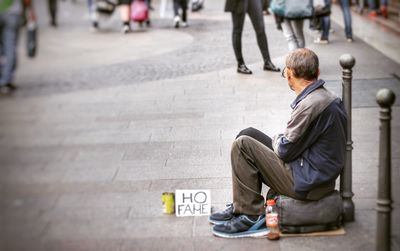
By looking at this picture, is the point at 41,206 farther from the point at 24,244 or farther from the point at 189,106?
the point at 189,106

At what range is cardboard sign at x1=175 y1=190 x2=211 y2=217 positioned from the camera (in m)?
3.64

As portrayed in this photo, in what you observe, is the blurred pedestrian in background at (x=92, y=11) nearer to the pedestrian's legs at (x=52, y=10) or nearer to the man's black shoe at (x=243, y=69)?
the pedestrian's legs at (x=52, y=10)

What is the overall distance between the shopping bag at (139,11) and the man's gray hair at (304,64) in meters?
1.24

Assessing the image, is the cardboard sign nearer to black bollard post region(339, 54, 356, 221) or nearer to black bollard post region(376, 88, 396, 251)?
black bollard post region(339, 54, 356, 221)

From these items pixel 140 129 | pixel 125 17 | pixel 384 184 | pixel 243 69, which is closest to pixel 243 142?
pixel 384 184

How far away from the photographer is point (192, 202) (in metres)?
3.68

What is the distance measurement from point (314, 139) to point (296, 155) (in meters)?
Answer: 0.13

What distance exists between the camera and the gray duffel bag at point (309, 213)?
3.39 m

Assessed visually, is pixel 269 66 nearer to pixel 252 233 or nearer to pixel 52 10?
pixel 252 233

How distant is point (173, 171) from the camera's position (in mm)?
4277

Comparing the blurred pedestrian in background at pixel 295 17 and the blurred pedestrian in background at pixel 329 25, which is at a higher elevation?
the blurred pedestrian in background at pixel 295 17

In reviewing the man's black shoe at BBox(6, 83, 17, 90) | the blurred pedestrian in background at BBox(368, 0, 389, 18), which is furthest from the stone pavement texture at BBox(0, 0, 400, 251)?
the blurred pedestrian in background at BBox(368, 0, 389, 18)

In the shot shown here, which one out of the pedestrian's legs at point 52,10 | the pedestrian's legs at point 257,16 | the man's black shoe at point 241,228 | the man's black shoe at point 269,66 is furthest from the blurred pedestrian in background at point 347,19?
the pedestrian's legs at point 52,10

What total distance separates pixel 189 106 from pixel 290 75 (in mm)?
2309
